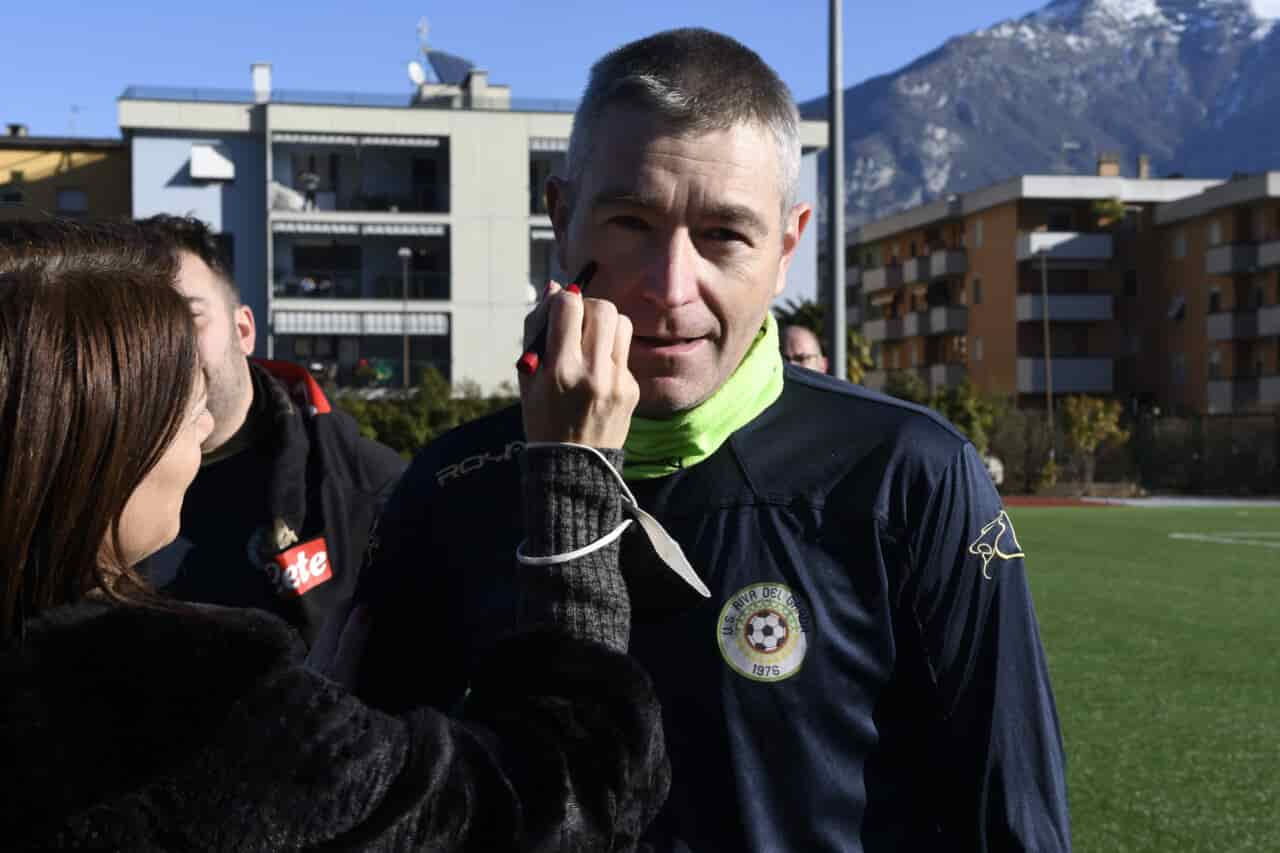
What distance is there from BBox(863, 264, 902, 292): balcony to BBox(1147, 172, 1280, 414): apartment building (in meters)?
15.4

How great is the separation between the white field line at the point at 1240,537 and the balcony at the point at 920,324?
47.4m

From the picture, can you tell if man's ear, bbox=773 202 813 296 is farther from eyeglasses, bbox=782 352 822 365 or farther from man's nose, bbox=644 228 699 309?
eyeglasses, bbox=782 352 822 365

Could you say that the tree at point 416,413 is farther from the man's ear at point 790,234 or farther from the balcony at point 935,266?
the man's ear at point 790,234

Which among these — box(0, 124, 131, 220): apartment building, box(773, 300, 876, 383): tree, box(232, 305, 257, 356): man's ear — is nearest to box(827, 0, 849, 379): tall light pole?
box(232, 305, 257, 356): man's ear

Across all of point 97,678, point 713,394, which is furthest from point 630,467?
point 97,678

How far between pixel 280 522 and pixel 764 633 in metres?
2.33

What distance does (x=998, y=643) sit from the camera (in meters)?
2.23

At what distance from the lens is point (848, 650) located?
7.50ft

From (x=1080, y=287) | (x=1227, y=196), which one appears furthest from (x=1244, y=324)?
(x=1080, y=287)

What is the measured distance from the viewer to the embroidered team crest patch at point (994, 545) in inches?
89.4

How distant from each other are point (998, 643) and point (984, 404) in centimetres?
4559

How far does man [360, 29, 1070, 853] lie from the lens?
7.35ft

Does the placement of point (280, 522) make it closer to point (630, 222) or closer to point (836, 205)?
point (630, 222)

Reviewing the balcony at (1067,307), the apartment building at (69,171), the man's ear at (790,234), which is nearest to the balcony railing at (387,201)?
the apartment building at (69,171)
